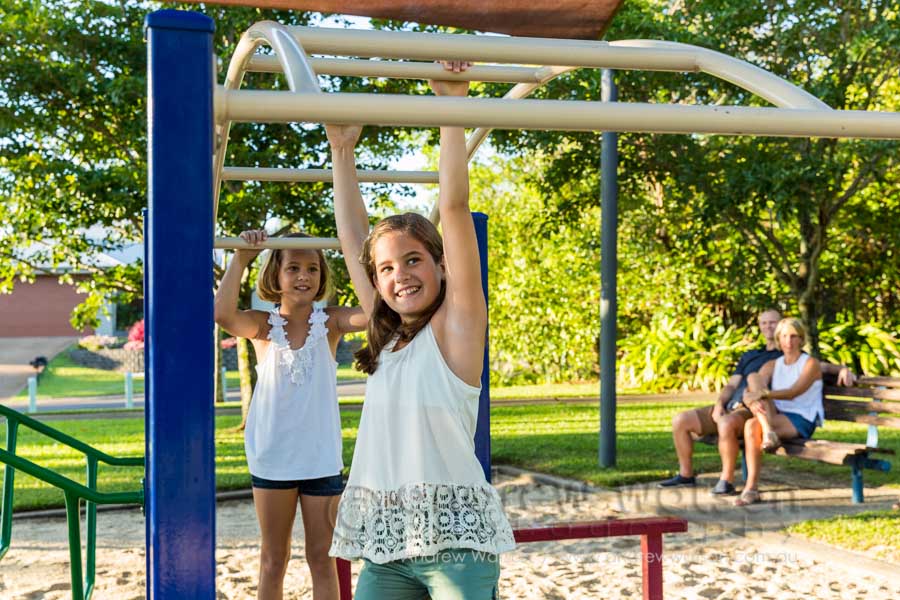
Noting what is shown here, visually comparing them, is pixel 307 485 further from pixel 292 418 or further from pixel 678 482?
pixel 678 482

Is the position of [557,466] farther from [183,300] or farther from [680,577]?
[183,300]

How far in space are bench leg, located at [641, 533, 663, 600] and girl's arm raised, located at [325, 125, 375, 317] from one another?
1.19m

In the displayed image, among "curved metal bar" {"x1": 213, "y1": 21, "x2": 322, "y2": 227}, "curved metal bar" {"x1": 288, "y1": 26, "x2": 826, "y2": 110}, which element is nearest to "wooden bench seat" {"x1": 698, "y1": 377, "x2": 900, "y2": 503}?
"curved metal bar" {"x1": 288, "y1": 26, "x2": 826, "y2": 110}

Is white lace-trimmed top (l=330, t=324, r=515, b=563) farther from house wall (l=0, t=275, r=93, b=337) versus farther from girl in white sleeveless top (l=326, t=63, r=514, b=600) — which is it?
house wall (l=0, t=275, r=93, b=337)

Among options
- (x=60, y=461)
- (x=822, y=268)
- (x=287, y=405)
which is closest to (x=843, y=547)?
(x=287, y=405)

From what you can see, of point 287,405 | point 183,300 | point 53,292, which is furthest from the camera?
point 53,292

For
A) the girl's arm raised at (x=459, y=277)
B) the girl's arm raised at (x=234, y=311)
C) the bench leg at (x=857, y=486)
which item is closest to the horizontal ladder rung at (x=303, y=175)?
the girl's arm raised at (x=234, y=311)

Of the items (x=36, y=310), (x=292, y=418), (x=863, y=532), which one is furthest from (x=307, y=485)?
(x=36, y=310)

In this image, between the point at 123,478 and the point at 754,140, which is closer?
the point at 123,478

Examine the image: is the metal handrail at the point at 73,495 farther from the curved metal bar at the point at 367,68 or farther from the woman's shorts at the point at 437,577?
the curved metal bar at the point at 367,68

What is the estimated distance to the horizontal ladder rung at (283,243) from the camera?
297 cm

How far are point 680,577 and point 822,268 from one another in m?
9.13

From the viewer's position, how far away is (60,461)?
8.08 metres

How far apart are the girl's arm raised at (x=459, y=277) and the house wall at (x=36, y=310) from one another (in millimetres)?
33141
